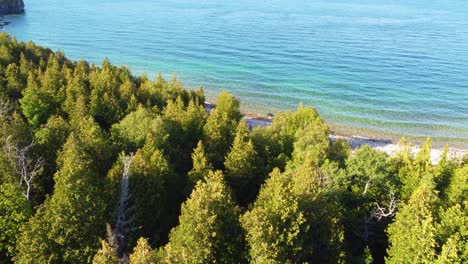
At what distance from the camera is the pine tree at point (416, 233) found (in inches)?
1156

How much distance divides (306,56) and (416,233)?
105m

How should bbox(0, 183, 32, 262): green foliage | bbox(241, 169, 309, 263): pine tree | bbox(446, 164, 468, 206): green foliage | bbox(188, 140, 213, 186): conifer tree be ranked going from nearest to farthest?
bbox(241, 169, 309, 263): pine tree < bbox(0, 183, 32, 262): green foliage < bbox(446, 164, 468, 206): green foliage < bbox(188, 140, 213, 186): conifer tree

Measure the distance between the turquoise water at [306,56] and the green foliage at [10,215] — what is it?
206 feet

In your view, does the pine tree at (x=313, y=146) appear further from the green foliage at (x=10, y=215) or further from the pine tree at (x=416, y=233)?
the green foliage at (x=10, y=215)

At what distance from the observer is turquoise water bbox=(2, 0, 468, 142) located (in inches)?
3679

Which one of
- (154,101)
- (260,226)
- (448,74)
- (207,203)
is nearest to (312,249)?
(260,226)

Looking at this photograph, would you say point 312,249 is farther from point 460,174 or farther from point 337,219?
point 460,174

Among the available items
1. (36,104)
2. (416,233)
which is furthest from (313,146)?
(36,104)

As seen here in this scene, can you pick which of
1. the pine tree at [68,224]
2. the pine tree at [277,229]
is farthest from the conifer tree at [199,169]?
the pine tree at [68,224]

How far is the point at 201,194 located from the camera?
1172 inches

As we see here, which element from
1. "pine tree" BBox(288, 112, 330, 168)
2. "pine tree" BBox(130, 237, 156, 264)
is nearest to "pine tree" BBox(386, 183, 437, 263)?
"pine tree" BBox(288, 112, 330, 168)

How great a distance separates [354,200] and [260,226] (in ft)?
55.1

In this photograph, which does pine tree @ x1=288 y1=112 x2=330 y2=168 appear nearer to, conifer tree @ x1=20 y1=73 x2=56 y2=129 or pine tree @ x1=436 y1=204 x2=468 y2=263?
pine tree @ x1=436 y1=204 x2=468 y2=263

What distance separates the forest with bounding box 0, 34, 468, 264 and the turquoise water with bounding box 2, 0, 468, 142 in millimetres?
42536
